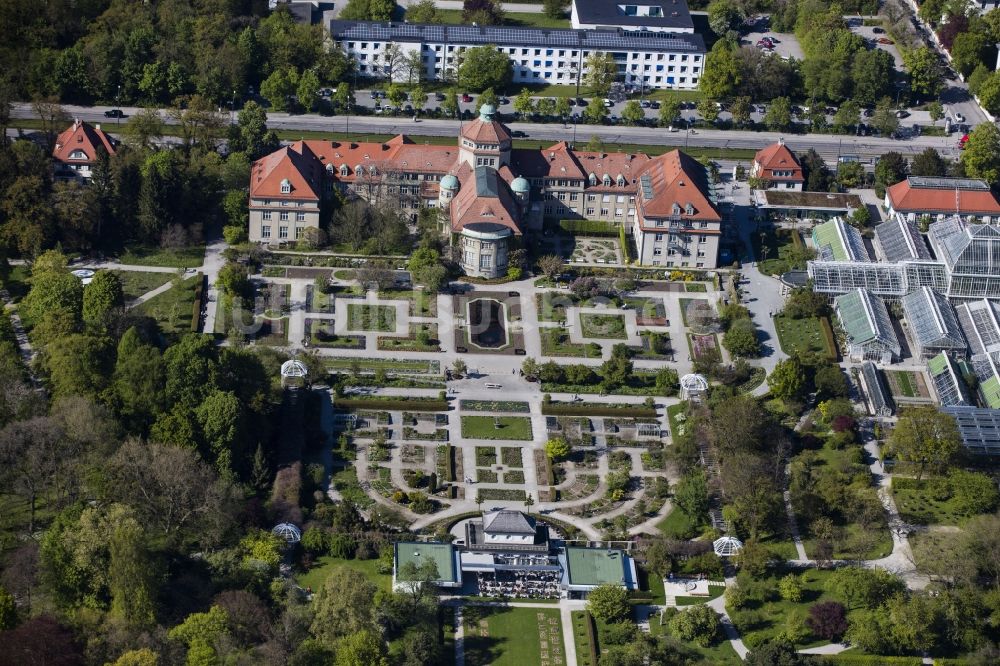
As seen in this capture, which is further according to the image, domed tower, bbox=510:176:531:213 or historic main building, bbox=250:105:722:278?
domed tower, bbox=510:176:531:213

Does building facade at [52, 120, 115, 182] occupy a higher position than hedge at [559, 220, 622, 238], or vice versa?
building facade at [52, 120, 115, 182]

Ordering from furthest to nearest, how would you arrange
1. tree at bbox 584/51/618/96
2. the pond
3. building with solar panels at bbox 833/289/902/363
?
tree at bbox 584/51/618/96, the pond, building with solar panels at bbox 833/289/902/363

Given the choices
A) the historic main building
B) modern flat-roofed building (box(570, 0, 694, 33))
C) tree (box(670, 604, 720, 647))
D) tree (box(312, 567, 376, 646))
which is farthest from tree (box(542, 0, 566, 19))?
tree (box(312, 567, 376, 646))

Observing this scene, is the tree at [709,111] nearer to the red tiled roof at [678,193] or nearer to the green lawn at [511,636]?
the red tiled roof at [678,193]

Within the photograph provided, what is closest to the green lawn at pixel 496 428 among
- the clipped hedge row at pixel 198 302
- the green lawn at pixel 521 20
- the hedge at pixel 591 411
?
the hedge at pixel 591 411

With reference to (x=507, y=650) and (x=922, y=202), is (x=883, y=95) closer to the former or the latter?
(x=922, y=202)

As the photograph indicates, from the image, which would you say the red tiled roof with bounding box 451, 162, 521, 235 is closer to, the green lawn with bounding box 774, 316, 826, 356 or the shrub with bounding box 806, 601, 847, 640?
the green lawn with bounding box 774, 316, 826, 356
